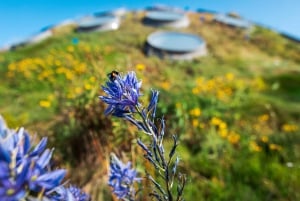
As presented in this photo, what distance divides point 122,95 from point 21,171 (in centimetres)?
79

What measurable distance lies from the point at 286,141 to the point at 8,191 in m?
7.13

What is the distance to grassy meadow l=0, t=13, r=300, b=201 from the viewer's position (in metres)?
5.69

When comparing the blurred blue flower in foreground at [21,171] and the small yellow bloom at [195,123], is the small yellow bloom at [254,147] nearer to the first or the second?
the small yellow bloom at [195,123]

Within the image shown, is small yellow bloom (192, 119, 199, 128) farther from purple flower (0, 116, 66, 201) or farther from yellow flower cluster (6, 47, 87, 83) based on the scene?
purple flower (0, 116, 66, 201)

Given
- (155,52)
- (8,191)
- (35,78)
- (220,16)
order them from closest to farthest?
(8,191) < (35,78) < (155,52) < (220,16)

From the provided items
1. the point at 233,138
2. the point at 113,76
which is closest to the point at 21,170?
the point at 113,76

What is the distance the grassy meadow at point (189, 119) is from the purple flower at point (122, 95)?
1.09 ft

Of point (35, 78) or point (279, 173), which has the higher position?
point (279, 173)

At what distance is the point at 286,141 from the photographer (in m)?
7.84

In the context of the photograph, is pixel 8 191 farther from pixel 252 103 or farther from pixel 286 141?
pixel 252 103

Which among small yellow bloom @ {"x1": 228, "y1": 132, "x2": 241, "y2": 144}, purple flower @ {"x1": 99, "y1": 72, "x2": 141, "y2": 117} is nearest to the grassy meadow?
small yellow bloom @ {"x1": 228, "y1": 132, "x2": 241, "y2": 144}

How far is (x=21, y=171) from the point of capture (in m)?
1.32

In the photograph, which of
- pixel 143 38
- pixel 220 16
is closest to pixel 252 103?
pixel 143 38

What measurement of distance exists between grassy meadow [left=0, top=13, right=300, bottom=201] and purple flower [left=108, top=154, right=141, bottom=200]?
0.81 metres
